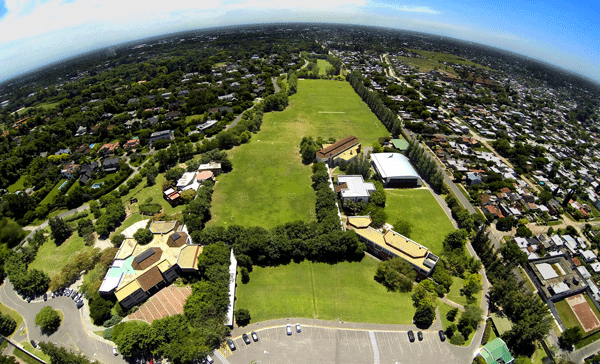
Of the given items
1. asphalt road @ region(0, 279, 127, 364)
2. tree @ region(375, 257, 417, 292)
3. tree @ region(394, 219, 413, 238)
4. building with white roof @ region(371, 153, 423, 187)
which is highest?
building with white roof @ region(371, 153, 423, 187)

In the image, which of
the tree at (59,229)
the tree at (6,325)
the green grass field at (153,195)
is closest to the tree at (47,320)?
the tree at (6,325)

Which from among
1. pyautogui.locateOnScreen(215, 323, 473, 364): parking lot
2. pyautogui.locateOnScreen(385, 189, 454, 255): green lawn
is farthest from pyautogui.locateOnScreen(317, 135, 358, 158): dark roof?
pyautogui.locateOnScreen(215, 323, 473, 364): parking lot

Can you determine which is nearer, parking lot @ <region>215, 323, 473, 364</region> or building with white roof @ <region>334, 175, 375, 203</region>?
parking lot @ <region>215, 323, 473, 364</region>

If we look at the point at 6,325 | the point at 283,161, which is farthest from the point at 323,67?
the point at 6,325

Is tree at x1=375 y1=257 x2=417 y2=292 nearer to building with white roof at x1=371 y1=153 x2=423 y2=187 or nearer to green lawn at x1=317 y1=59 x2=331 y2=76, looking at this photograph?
building with white roof at x1=371 y1=153 x2=423 y2=187

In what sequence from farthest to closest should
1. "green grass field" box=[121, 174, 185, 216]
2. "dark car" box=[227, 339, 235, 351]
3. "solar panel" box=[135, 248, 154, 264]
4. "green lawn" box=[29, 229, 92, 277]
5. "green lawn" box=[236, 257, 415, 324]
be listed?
"green grass field" box=[121, 174, 185, 216], "green lawn" box=[29, 229, 92, 277], "solar panel" box=[135, 248, 154, 264], "green lawn" box=[236, 257, 415, 324], "dark car" box=[227, 339, 235, 351]

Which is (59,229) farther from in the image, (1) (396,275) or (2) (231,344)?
(1) (396,275)
